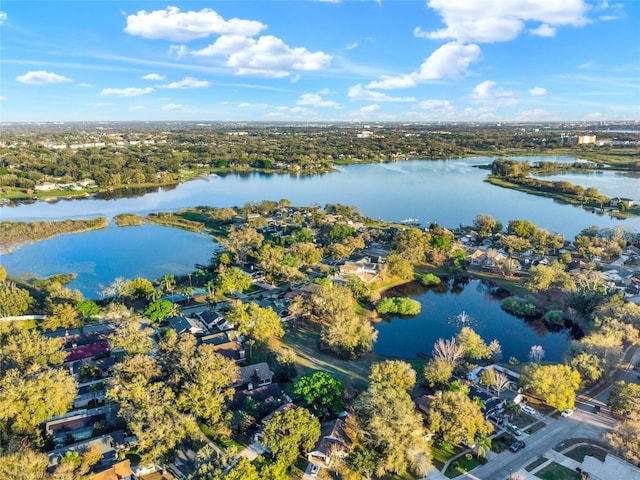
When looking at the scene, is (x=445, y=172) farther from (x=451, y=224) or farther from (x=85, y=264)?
(x=85, y=264)

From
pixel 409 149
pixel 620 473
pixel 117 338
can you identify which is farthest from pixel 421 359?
pixel 409 149

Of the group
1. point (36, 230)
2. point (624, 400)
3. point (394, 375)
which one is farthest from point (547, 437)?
point (36, 230)

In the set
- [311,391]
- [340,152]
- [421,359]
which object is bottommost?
[421,359]

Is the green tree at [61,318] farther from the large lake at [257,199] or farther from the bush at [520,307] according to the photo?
the bush at [520,307]

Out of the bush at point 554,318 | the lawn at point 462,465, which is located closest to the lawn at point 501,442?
the lawn at point 462,465

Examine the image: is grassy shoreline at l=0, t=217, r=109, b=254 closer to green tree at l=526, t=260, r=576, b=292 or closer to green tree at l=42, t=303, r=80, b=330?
green tree at l=42, t=303, r=80, b=330

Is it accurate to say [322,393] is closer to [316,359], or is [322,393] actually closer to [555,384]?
[316,359]
